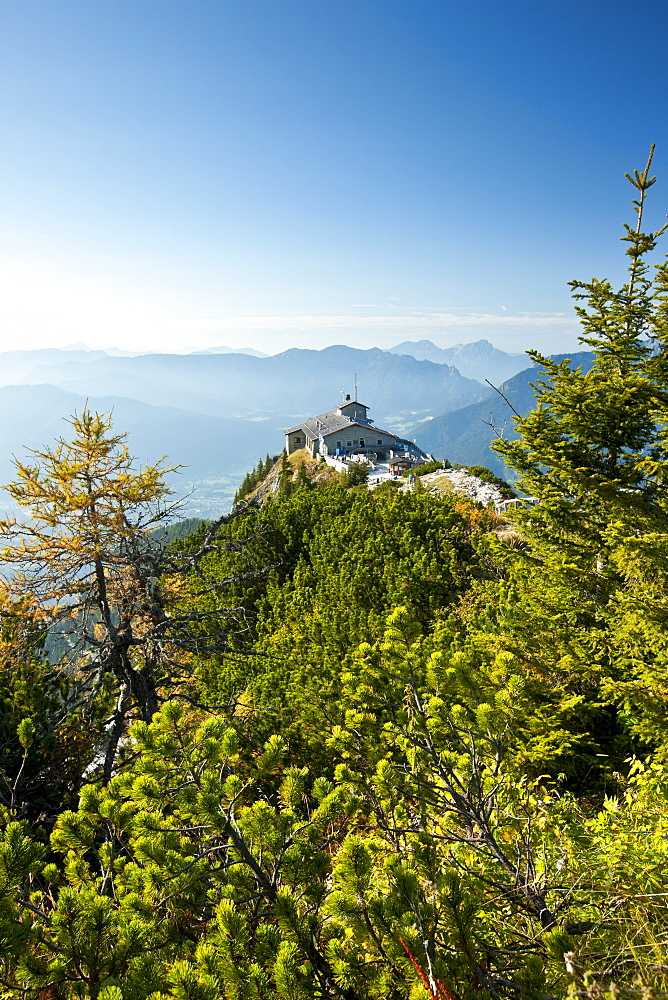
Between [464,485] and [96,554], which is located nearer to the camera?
[96,554]

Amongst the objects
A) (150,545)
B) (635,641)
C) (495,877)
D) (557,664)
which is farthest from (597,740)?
(150,545)

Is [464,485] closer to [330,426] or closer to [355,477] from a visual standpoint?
[355,477]

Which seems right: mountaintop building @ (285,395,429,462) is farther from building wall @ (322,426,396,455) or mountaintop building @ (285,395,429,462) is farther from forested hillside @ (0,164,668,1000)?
forested hillside @ (0,164,668,1000)

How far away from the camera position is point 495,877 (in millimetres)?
3135

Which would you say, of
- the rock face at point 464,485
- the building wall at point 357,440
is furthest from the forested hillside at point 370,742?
the building wall at point 357,440

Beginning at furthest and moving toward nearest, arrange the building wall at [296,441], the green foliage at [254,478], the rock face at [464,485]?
the building wall at [296,441] → the green foliage at [254,478] → the rock face at [464,485]

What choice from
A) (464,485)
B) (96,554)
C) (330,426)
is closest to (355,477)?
(464,485)

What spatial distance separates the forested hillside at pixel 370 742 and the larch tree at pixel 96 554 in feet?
0.19

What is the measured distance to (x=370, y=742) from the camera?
3795 millimetres

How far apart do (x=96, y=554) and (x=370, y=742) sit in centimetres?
608

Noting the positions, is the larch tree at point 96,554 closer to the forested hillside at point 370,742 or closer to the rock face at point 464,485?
the forested hillside at point 370,742

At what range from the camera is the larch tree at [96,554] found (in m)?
8.00

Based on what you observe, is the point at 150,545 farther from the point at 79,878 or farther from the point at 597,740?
the point at 597,740

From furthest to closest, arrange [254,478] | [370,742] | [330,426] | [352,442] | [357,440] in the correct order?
1. [330,426]
2. [357,440]
3. [352,442]
4. [254,478]
5. [370,742]
